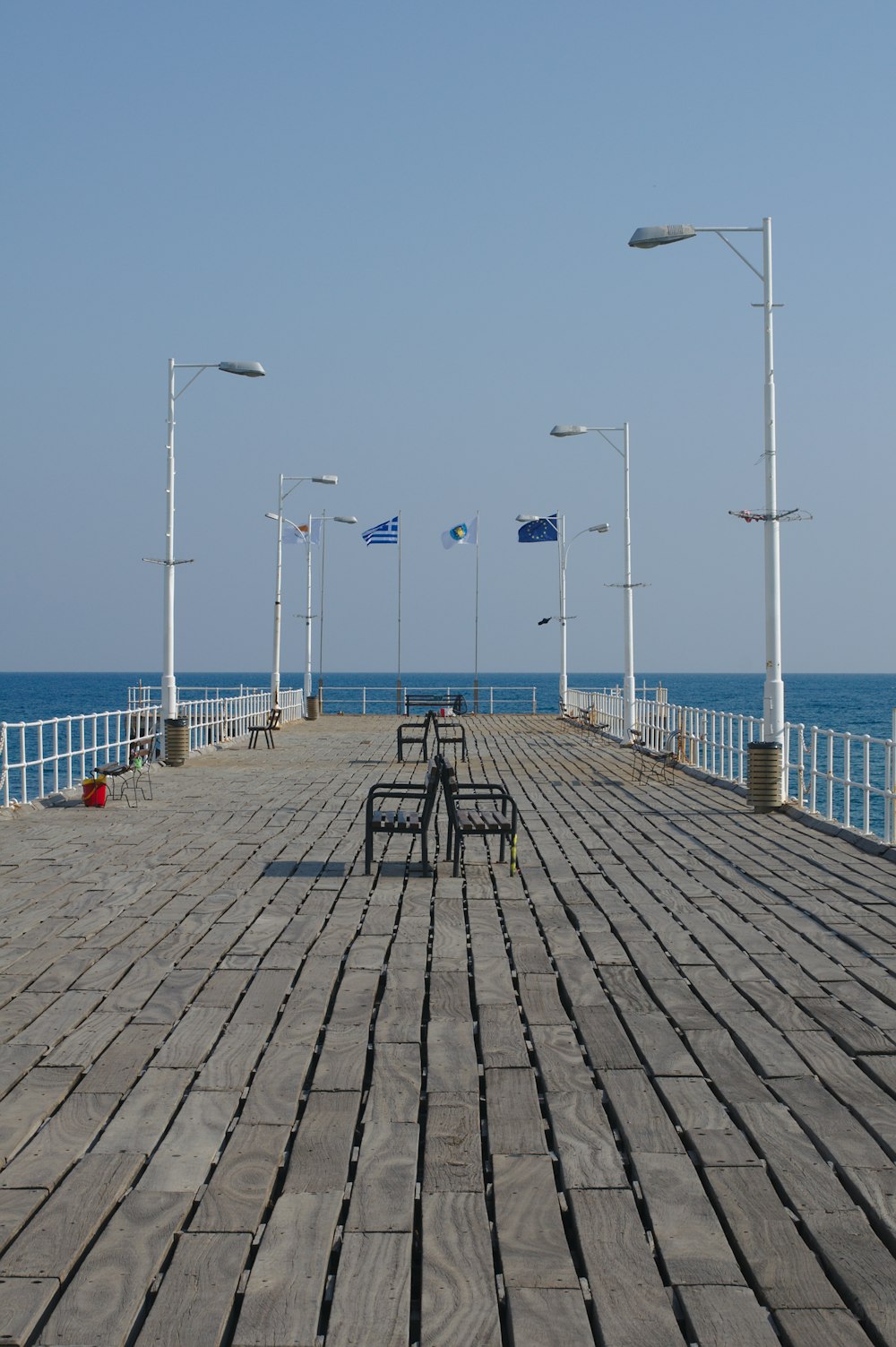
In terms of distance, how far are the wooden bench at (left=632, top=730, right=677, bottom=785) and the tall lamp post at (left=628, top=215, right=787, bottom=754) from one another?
303 cm

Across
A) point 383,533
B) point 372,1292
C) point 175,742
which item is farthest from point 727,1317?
point 383,533

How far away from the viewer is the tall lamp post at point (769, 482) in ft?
51.1

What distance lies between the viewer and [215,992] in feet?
20.6

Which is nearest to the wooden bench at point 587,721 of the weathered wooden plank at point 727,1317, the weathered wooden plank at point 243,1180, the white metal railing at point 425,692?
the white metal railing at point 425,692

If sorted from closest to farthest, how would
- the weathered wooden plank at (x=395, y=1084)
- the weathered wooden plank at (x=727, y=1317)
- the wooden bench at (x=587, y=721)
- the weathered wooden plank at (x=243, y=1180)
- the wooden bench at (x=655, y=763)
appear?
the weathered wooden plank at (x=727, y=1317)
the weathered wooden plank at (x=243, y=1180)
the weathered wooden plank at (x=395, y=1084)
the wooden bench at (x=655, y=763)
the wooden bench at (x=587, y=721)

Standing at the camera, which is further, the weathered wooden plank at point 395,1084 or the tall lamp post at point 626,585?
the tall lamp post at point 626,585

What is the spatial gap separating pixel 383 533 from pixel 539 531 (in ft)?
18.1

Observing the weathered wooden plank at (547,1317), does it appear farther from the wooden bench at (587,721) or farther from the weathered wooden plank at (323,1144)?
the wooden bench at (587,721)

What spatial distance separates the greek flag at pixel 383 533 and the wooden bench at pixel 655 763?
2014 cm

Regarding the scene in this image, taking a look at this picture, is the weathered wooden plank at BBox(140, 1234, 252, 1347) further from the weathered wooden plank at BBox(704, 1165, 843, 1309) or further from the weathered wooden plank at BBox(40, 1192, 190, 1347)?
the weathered wooden plank at BBox(704, 1165, 843, 1309)

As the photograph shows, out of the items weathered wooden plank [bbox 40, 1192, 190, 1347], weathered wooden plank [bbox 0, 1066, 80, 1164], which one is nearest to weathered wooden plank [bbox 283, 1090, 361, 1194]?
weathered wooden plank [bbox 40, 1192, 190, 1347]

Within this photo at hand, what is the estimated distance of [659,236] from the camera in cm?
1612

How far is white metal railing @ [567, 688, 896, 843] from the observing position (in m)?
12.5

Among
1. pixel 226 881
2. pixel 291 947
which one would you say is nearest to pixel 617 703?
pixel 226 881
